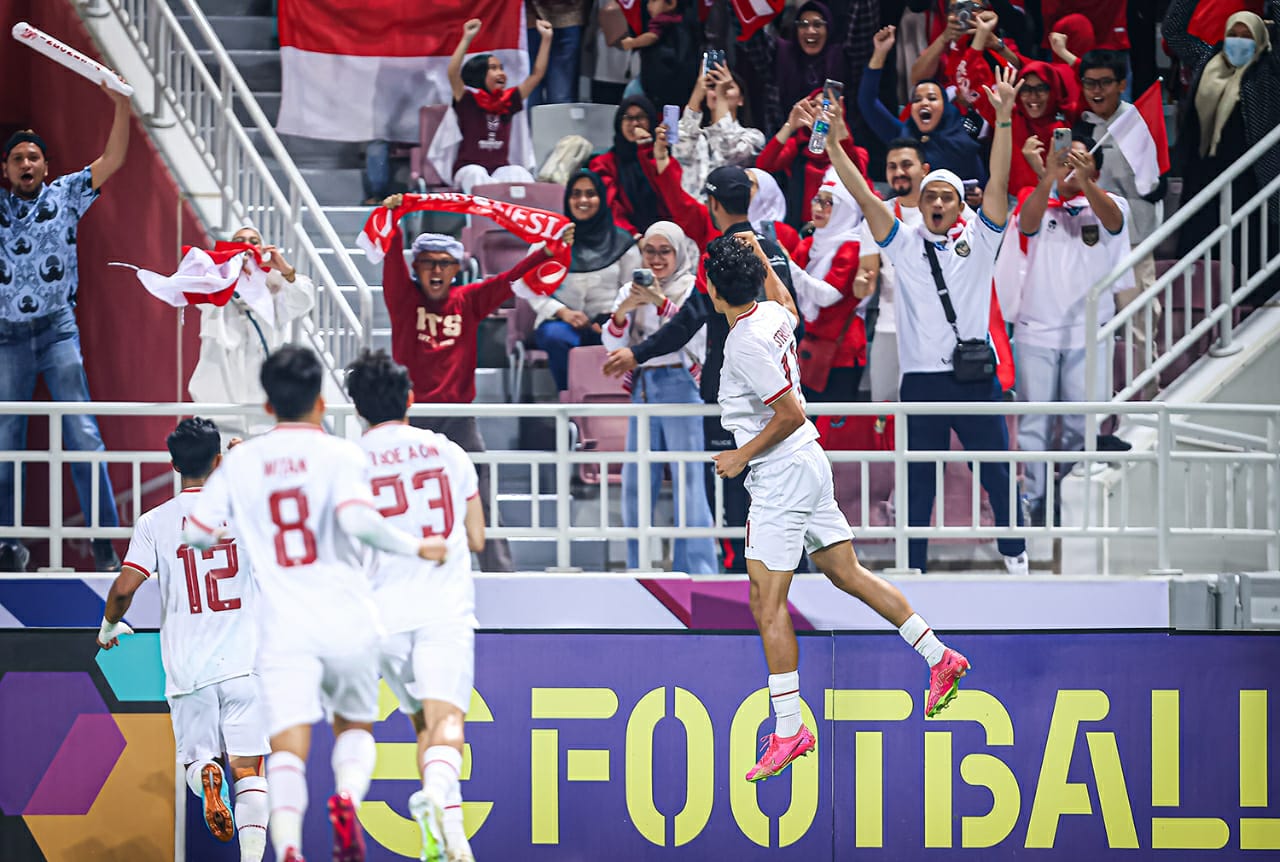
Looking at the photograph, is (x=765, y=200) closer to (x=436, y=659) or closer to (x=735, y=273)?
(x=735, y=273)

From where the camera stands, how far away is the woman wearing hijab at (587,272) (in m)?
9.33

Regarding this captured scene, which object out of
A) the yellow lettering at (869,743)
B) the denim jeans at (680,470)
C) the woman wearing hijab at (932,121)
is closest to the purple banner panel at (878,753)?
the yellow lettering at (869,743)

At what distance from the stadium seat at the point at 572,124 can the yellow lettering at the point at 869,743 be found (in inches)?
166

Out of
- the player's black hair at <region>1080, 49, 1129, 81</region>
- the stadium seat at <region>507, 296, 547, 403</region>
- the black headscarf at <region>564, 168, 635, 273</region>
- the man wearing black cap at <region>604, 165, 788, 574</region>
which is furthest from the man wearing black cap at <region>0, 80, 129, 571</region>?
the player's black hair at <region>1080, 49, 1129, 81</region>

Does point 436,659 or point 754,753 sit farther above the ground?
point 436,659

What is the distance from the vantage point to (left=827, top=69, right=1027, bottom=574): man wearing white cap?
845 centimetres

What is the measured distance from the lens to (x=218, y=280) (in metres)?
8.23

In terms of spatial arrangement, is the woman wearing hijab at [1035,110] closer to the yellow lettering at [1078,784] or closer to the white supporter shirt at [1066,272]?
the white supporter shirt at [1066,272]

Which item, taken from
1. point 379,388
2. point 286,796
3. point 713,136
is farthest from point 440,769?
point 713,136

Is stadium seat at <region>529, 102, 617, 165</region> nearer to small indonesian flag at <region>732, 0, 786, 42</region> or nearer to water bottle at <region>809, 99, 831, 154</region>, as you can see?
small indonesian flag at <region>732, 0, 786, 42</region>

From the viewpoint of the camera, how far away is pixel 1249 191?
10.7 metres

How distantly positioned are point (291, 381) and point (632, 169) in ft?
13.9

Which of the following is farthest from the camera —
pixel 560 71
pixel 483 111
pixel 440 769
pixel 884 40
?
pixel 560 71

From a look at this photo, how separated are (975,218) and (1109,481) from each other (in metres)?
1.62
